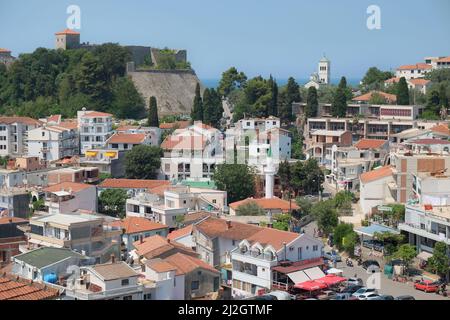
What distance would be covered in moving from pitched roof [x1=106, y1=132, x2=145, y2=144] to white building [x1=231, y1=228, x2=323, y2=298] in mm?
9471


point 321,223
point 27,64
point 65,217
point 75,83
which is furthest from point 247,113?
point 65,217

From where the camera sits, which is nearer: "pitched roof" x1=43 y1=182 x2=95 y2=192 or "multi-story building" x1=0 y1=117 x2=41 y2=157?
"pitched roof" x1=43 y1=182 x2=95 y2=192

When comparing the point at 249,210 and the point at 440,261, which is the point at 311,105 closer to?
the point at 249,210

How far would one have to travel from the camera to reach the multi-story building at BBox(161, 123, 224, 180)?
18609 mm

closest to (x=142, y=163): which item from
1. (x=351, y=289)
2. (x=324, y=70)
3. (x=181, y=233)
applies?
(x=181, y=233)

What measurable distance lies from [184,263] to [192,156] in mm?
8714

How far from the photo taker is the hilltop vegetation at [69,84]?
25016 mm

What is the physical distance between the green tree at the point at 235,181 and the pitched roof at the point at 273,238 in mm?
5220

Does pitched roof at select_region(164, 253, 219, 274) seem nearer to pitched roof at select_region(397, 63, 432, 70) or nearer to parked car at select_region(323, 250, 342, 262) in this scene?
parked car at select_region(323, 250, 342, 262)

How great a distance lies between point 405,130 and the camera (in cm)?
2094

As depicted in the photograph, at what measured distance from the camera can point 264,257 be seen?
1069 centimetres

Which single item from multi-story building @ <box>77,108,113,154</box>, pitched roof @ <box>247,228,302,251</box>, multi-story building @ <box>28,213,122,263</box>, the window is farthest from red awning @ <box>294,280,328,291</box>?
multi-story building @ <box>77,108,113,154</box>

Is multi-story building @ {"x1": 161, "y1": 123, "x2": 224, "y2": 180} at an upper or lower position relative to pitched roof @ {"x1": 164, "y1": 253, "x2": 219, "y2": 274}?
upper

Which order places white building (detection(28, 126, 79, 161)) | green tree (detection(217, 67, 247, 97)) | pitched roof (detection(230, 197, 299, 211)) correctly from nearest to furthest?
pitched roof (detection(230, 197, 299, 211)), white building (detection(28, 126, 79, 161)), green tree (detection(217, 67, 247, 97))
